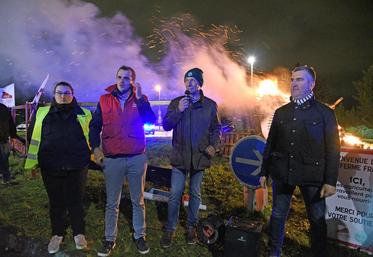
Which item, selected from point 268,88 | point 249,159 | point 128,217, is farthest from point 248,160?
point 268,88

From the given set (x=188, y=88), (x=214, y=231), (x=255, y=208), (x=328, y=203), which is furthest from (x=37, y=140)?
(x=328, y=203)

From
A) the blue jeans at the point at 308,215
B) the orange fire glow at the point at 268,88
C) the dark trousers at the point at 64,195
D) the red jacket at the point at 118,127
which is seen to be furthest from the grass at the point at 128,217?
the orange fire glow at the point at 268,88

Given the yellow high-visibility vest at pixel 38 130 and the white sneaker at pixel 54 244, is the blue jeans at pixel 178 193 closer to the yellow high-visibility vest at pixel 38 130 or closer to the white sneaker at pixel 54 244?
the yellow high-visibility vest at pixel 38 130

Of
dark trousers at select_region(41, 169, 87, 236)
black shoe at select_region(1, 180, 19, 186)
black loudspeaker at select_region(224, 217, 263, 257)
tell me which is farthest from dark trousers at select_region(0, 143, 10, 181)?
black loudspeaker at select_region(224, 217, 263, 257)

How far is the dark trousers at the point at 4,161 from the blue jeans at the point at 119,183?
17.0ft

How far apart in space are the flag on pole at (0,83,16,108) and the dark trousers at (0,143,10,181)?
626 centimetres

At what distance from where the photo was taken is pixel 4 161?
27.2ft

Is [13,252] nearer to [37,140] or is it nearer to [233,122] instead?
[37,140]

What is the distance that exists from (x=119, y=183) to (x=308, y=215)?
242 centimetres

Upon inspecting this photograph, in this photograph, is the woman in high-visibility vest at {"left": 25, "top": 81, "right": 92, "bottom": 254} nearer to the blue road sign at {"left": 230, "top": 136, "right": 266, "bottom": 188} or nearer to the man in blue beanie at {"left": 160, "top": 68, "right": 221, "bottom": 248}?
the man in blue beanie at {"left": 160, "top": 68, "right": 221, "bottom": 248}

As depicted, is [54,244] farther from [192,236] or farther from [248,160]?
[248,160]

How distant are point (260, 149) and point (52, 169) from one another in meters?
3.08

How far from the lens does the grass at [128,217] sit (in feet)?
14.8

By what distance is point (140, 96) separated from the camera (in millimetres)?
4402
